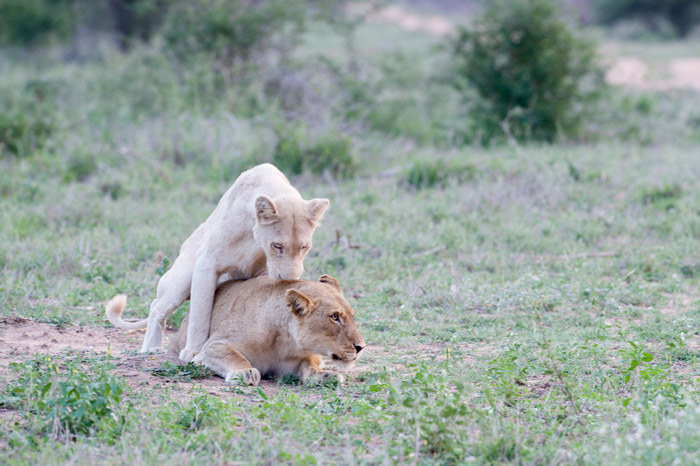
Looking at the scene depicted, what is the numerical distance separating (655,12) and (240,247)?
34360mm

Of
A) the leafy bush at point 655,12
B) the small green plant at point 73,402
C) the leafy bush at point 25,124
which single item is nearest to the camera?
the small green plant at point 73,402

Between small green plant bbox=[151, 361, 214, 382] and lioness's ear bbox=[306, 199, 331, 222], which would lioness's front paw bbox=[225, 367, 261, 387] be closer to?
small green plant bbox=[151, 361, 214, 382]

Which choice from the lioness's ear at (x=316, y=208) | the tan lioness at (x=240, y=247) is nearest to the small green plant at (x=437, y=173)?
the tan lioness at (x=240, y=247)

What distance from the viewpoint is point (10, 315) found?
271 inches

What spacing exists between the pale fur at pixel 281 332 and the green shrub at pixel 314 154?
19.1ft

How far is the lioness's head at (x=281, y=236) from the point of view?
5547mm

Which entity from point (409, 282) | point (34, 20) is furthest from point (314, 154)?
point (34, 20)

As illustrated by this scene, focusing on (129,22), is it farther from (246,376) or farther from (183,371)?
(246,376)

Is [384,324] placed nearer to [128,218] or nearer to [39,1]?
[128,218]

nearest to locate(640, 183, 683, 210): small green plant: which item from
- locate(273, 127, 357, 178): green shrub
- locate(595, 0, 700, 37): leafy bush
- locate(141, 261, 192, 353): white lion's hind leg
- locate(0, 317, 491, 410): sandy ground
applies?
locate(273, 127, 357, 178): green shrub

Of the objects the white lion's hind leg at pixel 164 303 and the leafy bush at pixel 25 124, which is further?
the leafy bush at pixel 25 124

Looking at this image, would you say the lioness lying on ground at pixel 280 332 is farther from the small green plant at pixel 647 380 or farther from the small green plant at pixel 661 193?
the small green plant at pixel 661 193

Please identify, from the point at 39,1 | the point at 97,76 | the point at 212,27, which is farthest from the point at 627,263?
the point at 39,1

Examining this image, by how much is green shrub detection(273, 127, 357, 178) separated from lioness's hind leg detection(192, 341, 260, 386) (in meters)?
6.11
